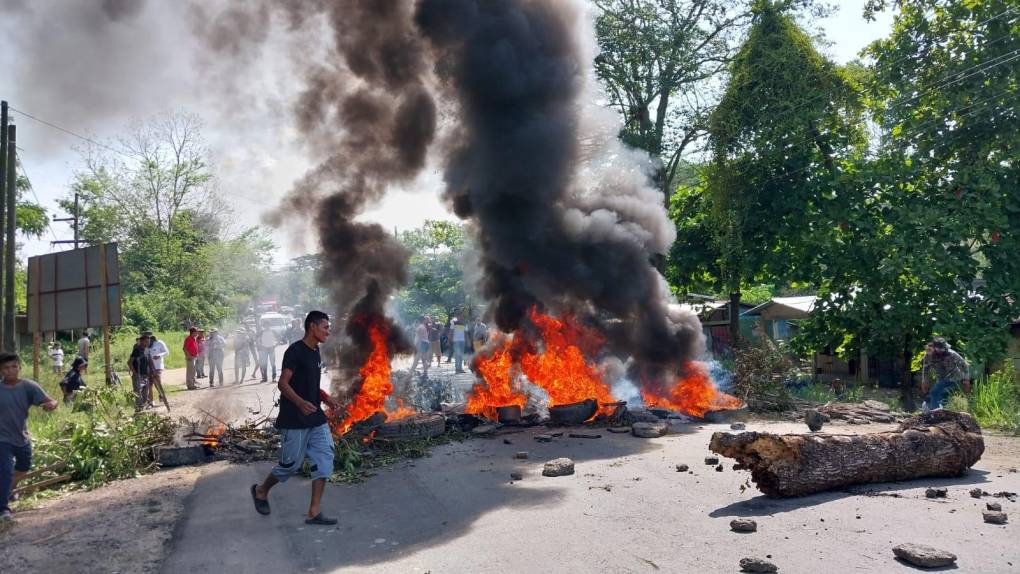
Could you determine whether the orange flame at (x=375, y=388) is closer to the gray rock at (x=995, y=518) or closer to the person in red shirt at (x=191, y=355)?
the gray rock at (x=995, y=518)

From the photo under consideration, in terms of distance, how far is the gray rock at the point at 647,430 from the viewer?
9.58 m

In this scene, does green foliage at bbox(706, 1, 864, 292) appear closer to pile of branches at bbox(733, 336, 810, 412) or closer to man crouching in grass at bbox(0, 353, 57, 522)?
pile of branches at bbox(733, 336, 810, 412)

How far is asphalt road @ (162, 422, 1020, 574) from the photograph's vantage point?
4770mm

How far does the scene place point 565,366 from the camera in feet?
38.2

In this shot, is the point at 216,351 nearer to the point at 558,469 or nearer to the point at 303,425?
the point at 558,469

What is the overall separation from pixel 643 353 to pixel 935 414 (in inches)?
210

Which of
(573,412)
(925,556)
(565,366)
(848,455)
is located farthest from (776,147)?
(925,556)

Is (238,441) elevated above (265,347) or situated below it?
below

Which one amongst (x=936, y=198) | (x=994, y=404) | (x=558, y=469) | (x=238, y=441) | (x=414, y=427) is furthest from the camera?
(x=936, y=198)

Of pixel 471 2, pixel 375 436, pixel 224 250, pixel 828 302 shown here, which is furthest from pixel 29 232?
pixel 828 302

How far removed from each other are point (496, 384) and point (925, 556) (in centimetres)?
749

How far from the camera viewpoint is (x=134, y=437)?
850 cm

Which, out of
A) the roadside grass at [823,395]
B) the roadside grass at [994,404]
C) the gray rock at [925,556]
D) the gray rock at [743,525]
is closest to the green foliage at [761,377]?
the roadside grass at [823,395]

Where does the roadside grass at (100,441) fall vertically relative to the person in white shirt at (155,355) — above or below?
below
